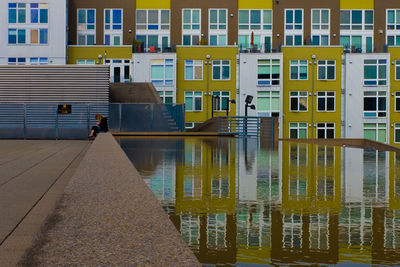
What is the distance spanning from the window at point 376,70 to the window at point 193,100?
16.0 meters

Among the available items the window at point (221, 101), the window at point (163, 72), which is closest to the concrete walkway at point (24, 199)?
the window at point (163, 72)

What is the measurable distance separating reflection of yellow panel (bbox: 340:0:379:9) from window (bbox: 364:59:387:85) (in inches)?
280

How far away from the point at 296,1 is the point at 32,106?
34458mm

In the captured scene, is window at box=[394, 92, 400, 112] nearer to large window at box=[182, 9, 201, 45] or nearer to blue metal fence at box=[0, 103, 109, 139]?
large window at box=[182, 9, 201, 45]

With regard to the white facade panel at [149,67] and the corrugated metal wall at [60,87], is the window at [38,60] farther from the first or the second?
the corrugated metal wall at [60,87]

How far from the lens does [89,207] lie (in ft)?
21.9

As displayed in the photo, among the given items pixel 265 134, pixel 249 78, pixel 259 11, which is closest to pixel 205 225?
pixel 265 134

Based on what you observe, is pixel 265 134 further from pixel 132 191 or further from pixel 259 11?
pixel 132 191

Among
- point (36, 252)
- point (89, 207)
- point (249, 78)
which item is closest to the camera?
point (36, 252)

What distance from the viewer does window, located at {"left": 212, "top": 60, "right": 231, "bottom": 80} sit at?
6706 centimetres

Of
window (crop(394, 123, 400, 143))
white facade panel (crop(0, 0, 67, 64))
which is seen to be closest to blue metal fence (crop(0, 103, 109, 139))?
white facade panel (crop(0, 0, 67, 64))

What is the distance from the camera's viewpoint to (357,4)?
70938mm

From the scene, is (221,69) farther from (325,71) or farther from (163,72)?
(325,71)

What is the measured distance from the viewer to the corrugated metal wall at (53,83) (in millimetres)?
48062
